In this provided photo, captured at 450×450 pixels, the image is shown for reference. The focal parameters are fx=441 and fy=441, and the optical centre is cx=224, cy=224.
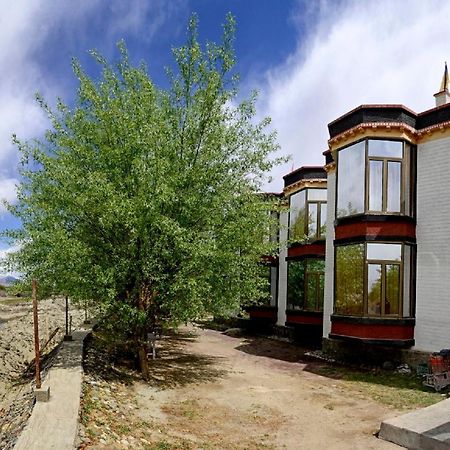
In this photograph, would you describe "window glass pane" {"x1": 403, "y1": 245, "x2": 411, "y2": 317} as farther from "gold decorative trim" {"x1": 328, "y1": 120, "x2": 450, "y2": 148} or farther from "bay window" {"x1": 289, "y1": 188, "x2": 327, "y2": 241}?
"bay window" {"x1": 289, "y1": 188, "x2": 327, "y2": 241}

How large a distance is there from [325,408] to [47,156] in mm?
10929

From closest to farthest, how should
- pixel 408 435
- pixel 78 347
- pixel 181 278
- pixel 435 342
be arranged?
pixel 408 435 < pixel 181 278 < pixel 435 342 < pixel 78 347

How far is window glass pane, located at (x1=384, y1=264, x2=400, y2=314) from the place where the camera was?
1577 centimetres

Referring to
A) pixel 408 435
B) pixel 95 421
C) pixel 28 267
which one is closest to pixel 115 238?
pixel 28 267

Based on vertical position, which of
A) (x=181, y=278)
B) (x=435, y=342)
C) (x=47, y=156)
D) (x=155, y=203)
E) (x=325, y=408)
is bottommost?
(x=325, y=408)

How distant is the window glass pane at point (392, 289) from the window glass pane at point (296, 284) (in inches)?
334

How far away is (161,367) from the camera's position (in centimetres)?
1605

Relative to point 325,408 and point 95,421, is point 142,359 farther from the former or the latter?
point 325,408

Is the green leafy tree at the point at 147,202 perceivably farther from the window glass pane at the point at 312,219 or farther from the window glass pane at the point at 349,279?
the window glass pane at the point at 312,219

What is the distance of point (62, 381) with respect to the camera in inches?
458

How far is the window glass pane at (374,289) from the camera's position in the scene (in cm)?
1580

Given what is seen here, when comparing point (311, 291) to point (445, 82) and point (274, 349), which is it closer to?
point (274, 349)

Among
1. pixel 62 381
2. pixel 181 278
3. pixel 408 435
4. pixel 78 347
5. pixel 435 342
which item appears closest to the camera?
pixel 408 435

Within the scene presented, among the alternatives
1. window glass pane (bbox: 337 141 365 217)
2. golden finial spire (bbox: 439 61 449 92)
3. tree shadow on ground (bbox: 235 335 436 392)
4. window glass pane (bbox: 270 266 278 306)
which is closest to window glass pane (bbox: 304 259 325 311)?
tree shadow on ground (bbox: 235 335 436 392)
